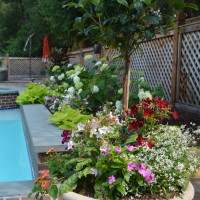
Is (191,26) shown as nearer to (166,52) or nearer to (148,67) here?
(166,52)

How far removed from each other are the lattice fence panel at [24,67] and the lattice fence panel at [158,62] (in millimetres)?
14598

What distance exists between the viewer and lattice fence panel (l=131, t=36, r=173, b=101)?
598cm

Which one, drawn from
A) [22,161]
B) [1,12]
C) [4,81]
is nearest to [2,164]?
[22,161]

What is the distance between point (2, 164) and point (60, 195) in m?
3.16

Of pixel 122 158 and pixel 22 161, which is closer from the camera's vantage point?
pixel 122 158

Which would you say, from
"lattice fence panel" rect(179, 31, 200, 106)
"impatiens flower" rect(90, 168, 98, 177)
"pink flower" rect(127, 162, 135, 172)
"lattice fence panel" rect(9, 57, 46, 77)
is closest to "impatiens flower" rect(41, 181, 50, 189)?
"impatiens flower" rect(90, 168, 98, 177)

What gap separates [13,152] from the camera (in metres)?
5.37

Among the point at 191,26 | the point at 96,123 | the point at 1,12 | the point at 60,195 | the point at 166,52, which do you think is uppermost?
the point at 1,12

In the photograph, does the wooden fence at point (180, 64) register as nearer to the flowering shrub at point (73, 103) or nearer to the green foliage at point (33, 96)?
the flowering shrub at point (73, 103)

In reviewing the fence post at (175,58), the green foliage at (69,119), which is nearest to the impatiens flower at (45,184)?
the green foliage at (69,119)

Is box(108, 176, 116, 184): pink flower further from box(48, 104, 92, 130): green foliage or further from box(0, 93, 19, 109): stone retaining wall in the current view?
box(0, 93, 19, 109): stone retaining wall

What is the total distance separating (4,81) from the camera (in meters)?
16.3

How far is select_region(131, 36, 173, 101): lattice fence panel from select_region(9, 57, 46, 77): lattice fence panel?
1460 cm

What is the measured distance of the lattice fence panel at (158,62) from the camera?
5984 millimetres
